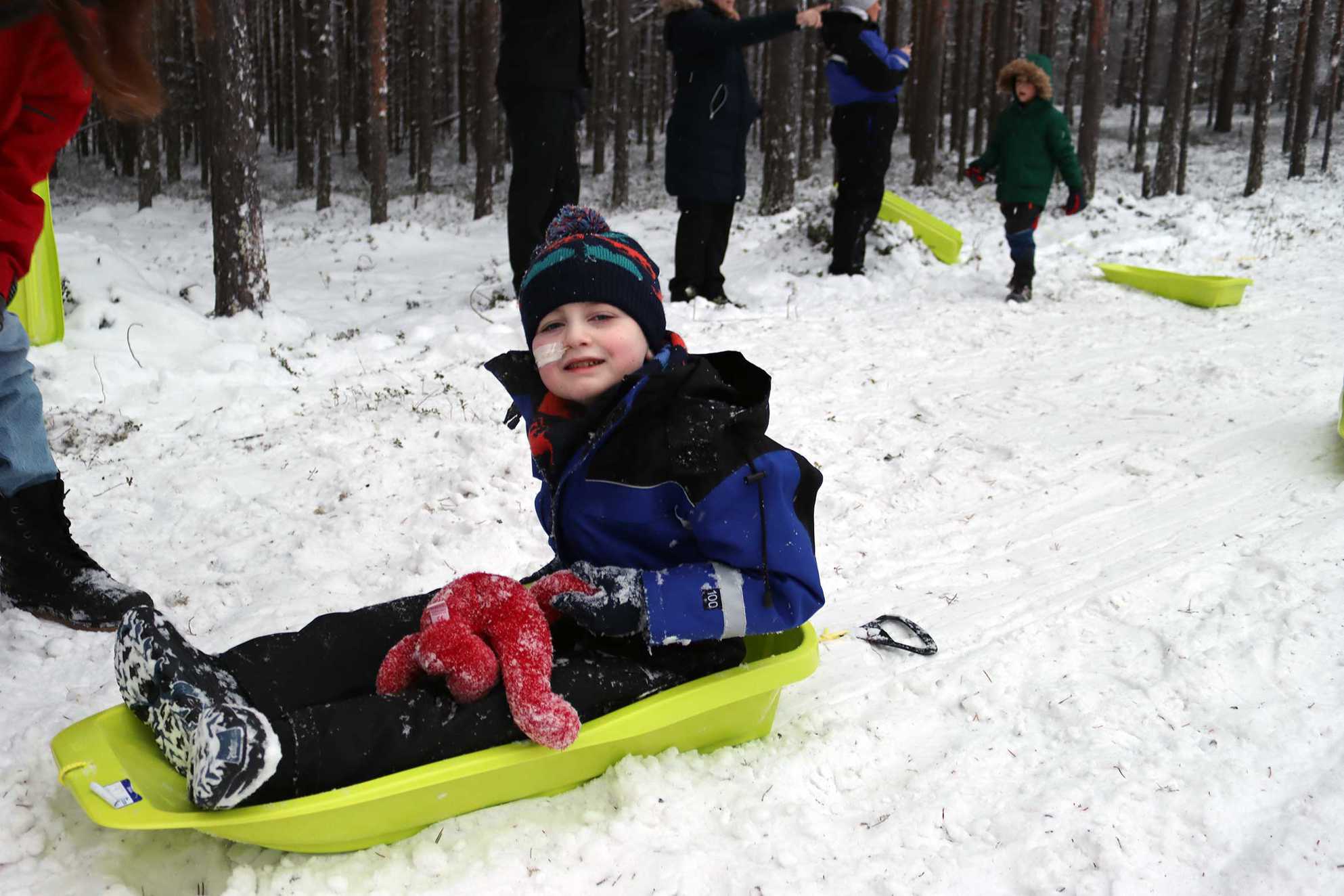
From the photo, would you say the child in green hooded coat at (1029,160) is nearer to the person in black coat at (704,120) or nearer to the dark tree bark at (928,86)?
the person in black coat at (704,120)

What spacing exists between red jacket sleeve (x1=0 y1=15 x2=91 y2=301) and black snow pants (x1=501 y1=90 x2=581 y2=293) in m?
3.16

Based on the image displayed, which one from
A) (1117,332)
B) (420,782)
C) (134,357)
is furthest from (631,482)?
(1117,332)

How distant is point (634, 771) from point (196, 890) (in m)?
0.83

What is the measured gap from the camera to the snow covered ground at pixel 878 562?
1.70 meters

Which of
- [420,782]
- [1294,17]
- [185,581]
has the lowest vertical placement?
[185,581]

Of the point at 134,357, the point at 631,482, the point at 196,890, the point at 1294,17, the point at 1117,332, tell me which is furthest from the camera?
the point at 1294,17

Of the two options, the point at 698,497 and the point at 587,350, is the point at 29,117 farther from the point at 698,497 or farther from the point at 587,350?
the point at 698,497

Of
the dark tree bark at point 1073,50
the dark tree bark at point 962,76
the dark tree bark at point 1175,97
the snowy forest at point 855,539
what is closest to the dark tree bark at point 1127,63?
the dark tree bark at point 1073,50

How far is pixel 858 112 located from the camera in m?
6.64

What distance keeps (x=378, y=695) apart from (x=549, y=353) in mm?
784

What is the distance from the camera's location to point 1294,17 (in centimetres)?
2605

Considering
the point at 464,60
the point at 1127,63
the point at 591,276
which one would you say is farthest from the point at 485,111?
the point at 1127,63

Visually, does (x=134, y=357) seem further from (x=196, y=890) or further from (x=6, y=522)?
(x=196, y=890)

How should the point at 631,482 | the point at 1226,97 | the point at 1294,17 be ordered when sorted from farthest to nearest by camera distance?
the point at 1294,17 < the point at 1226,97 < the point at 631,482
